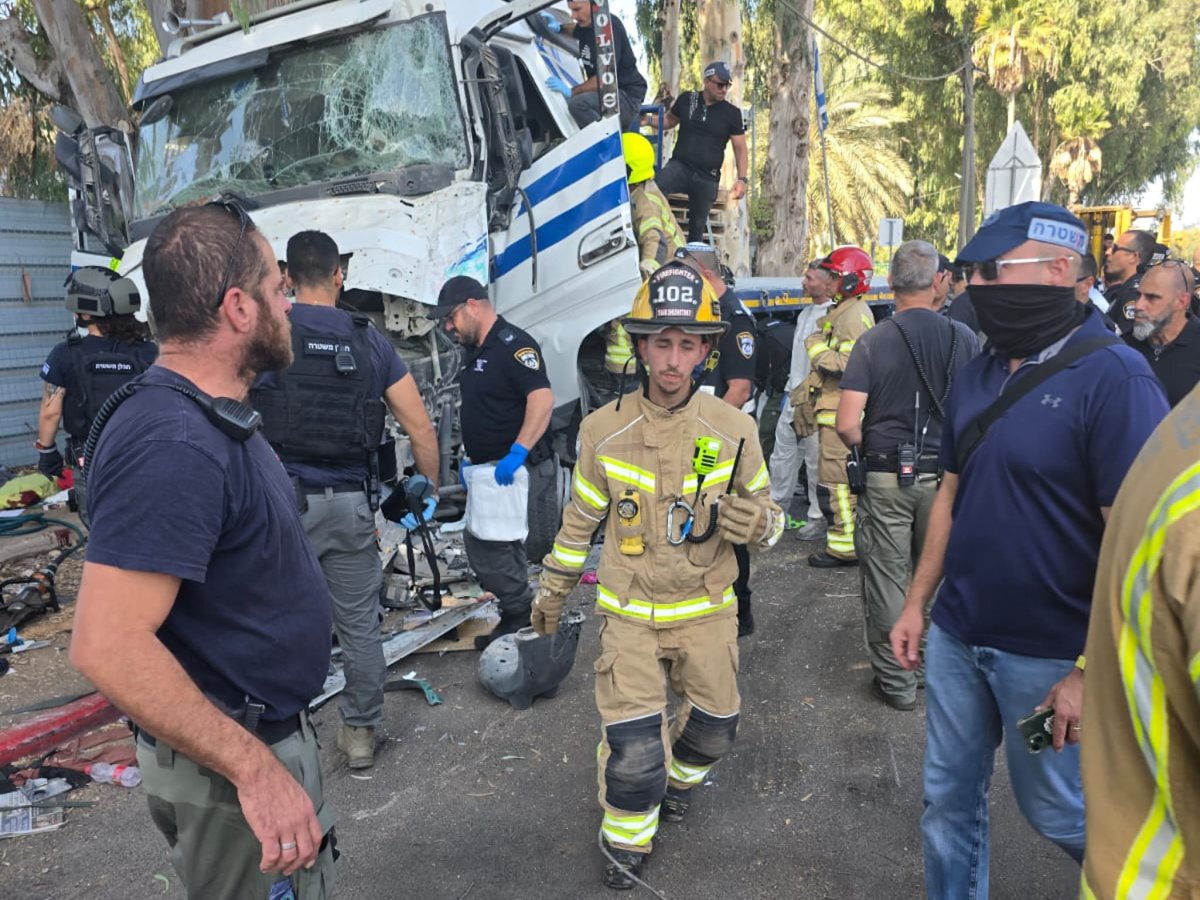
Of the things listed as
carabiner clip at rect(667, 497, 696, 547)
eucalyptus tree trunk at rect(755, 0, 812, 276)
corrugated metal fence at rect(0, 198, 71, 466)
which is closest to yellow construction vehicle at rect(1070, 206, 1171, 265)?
eucalyptus tree trunk at rect(755, 0, 812, 276)

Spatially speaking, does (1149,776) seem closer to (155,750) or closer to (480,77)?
(155,750)

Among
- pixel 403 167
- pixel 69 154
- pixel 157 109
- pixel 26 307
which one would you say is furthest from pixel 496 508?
pixel 26 307

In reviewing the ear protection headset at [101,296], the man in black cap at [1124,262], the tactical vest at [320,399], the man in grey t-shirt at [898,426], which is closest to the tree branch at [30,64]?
the ear protection headset at [101,296]

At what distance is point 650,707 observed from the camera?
289 cm

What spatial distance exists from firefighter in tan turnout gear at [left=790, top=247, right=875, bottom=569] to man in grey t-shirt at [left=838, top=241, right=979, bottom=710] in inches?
53.4

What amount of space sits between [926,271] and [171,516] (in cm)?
365

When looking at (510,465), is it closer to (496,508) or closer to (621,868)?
(496,508)

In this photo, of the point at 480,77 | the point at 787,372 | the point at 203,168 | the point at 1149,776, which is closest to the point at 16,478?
the point at 203,168

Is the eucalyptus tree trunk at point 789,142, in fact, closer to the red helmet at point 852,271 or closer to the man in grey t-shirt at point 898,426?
the red helmet at point 852,271

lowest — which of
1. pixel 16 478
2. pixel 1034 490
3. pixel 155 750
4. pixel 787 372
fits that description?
pixel 16 478

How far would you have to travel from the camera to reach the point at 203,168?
20.6 ft

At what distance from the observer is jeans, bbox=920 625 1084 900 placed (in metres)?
2.17

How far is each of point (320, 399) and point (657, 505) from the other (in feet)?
4.98

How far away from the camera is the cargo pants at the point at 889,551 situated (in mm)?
4211
